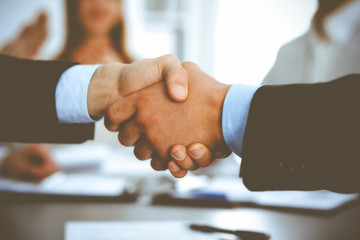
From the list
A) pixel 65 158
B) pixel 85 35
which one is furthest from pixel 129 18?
pixel 65 158

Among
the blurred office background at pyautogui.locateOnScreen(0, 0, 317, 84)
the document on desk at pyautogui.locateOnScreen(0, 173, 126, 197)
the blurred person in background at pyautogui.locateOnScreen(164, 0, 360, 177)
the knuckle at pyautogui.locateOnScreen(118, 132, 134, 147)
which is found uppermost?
the blurred office background at pyautogui.locateOnScreen(0, 0, 317, 84)

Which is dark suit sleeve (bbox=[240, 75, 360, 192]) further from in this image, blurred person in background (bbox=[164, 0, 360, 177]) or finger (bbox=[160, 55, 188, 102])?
blurred person in background (bbox=[164, 0, 360, 177])

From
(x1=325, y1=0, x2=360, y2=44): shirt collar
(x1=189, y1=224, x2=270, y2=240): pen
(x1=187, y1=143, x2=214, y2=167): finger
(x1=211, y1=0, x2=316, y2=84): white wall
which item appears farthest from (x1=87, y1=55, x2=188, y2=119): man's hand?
(x1=325, y1=0, x2=360, y2=44): shirt collar

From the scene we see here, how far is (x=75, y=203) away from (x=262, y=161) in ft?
1.94

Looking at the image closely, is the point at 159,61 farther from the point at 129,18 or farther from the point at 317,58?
the point at 129,18

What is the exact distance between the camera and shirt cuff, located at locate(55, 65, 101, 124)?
906 millimetres

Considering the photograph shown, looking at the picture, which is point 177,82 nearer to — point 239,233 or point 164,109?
point 164,109

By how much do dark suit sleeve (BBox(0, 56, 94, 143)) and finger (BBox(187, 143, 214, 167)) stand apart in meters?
0.39

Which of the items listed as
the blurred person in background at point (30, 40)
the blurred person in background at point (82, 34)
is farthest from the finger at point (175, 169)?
the blurred person in background at point (30, 40)

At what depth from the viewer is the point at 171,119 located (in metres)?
0.89

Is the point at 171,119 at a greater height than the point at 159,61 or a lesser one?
lesser

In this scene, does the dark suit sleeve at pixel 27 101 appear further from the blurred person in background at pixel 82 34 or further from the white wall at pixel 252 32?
the blurred person in background at pixel 82 34

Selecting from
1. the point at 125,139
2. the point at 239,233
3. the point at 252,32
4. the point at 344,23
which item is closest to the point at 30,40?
the point at 252,32

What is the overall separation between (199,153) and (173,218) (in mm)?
188
